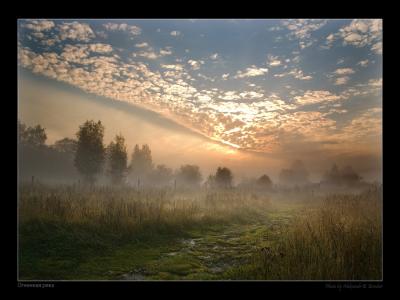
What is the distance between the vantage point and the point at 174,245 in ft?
22.9

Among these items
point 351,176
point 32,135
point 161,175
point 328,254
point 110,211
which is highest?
point 32,135

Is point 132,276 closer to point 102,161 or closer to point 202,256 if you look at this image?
point 202,256

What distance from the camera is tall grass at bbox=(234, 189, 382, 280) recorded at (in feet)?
17.1

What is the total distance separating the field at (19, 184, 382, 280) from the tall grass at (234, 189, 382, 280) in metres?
0.02

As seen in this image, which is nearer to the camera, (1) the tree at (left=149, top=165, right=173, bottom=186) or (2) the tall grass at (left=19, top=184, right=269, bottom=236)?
(2) the tall grass at (left=19, top=184, right=269, bottom=236)

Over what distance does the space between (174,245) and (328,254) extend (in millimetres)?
3931

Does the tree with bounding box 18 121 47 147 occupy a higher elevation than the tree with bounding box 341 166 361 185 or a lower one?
higher

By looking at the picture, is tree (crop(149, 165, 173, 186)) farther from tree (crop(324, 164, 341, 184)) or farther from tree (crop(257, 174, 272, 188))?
tree (crop(324, 164, 341, 184))

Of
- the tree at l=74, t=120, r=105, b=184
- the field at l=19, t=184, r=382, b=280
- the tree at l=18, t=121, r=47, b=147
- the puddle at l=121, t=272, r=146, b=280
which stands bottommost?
the puddle at l=121, t=272, r=146, b=280

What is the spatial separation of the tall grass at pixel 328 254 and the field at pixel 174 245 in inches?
0.8

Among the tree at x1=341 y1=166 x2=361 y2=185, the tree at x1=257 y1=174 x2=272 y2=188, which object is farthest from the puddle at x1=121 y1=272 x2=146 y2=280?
the tree at x1=341 y1=166 x2=361 y2=185

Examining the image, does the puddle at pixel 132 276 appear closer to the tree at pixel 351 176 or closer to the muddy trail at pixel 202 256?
the muddy trail at pixel 202 256

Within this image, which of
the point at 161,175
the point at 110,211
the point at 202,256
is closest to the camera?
the point at 202,256

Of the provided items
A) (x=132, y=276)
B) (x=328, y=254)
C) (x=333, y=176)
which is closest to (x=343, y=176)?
(x=333, y=176)
